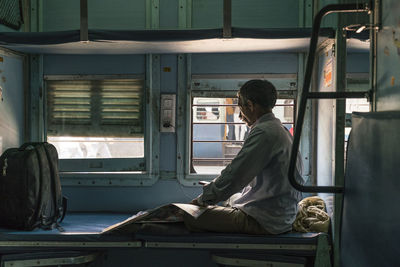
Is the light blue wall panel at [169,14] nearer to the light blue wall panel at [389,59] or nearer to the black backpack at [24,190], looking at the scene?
the black backpack at [24,190]

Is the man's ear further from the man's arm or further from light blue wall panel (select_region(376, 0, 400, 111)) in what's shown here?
light blue wall panel (select_region(376, 0, 400, 111))

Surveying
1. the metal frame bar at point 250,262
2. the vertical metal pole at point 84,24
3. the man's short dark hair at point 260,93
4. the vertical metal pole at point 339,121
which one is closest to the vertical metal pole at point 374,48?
the vertical metal pole at point 339,121

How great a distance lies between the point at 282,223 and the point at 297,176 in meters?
0.39

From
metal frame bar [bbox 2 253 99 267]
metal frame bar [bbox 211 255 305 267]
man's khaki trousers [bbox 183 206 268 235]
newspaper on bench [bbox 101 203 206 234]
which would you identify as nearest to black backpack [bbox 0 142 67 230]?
metal frame bar [bbox 2 253 99 267]

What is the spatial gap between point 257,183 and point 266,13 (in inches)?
81.6

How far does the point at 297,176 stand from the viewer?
11.3 ft

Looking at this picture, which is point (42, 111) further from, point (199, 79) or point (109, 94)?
point (199, 79)

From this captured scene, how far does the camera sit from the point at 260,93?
138 inches

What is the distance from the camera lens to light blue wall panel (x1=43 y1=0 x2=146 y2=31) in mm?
4711

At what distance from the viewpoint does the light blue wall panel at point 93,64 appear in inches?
189

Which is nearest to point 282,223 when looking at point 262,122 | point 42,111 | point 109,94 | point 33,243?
point 262,122

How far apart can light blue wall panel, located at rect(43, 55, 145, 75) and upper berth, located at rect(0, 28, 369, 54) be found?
30 cm

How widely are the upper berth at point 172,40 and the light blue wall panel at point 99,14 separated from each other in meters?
0.40

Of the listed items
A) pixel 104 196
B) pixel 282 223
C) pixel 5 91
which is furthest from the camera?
pixel 104 196
